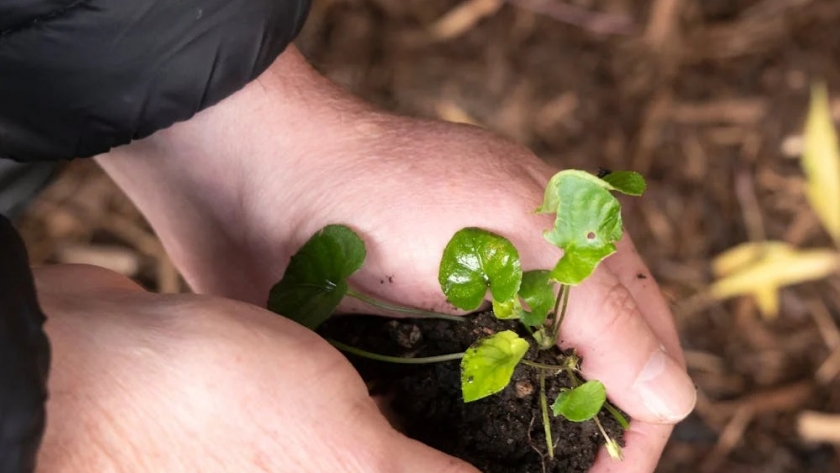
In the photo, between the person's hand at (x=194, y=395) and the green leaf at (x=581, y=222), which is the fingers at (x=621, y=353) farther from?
the person's hand at (x=194, y=395)

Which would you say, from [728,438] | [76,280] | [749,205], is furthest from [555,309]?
[749,205]

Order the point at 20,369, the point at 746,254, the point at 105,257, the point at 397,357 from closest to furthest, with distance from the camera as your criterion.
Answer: the point at 20,369
the point at 397,357
the point at 746,254
the point at 105,257

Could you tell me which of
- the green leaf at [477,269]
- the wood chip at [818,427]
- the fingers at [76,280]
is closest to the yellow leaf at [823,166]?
the wood chip at [818,427]

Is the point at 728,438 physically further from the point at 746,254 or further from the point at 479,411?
the point at 479,411

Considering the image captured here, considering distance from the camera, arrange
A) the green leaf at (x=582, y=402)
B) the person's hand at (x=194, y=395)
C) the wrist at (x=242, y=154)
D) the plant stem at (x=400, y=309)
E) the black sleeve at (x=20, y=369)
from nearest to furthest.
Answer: the black sleeve at (x=20, y=369) < the person's hand at (x=194, y=395) < the green leaf at (x=582, y=402) < the plant stem at (x=400, y=309) < the wrist at (x=242, y=154)

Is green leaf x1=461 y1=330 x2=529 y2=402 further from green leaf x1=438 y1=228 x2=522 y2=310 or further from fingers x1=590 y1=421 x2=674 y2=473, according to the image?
fingers x1=590 y1=421 x2=674 y2=473

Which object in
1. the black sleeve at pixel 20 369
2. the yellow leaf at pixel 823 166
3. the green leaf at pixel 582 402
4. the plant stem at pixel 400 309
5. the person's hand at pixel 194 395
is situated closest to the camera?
the black sleeve at pixel 20 369

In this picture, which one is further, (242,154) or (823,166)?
(823,166)
